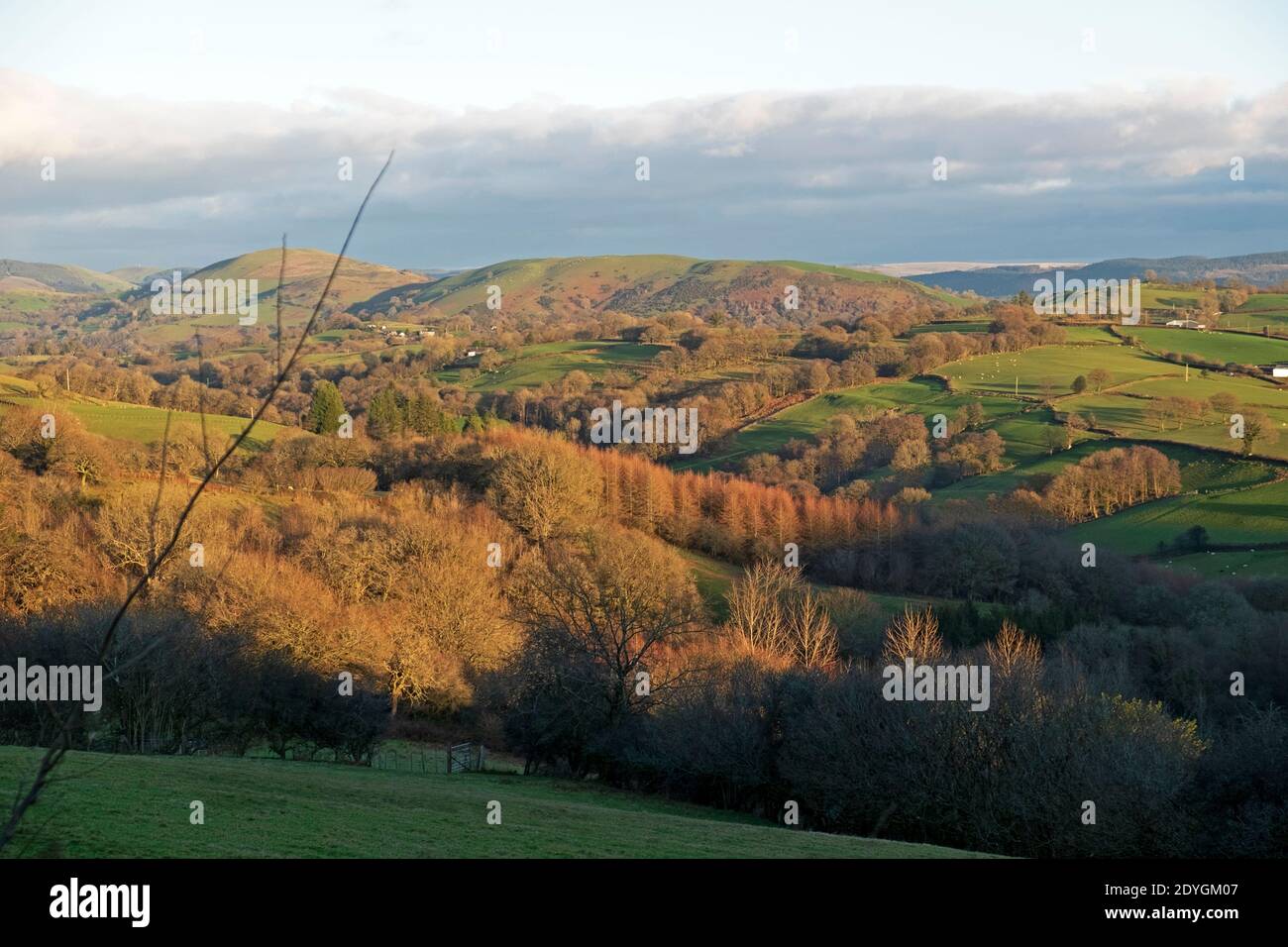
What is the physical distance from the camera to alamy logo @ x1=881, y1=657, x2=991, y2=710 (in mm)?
28984

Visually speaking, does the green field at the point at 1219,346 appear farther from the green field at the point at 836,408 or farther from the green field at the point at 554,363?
the green field at the point at 554,363

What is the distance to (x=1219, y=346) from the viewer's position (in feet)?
364

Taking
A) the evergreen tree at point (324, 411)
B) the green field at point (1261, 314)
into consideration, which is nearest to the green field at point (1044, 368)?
the green field at point (1261, 314)

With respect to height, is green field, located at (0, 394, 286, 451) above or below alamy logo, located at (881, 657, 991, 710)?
above

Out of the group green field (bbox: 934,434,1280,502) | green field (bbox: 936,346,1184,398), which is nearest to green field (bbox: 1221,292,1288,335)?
green field (bbox: 936,346,1184,398)

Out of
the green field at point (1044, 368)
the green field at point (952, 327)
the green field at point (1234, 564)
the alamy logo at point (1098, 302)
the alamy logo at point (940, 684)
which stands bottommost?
the green field at point (1234, 564)

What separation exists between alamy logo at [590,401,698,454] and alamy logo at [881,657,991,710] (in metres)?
64.6

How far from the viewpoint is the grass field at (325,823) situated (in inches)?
495

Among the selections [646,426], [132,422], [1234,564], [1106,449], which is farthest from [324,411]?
[1234,564]

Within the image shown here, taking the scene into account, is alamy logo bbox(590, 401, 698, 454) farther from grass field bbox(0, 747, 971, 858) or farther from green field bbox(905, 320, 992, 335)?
grass field bbox(0, 747, 971, 858)

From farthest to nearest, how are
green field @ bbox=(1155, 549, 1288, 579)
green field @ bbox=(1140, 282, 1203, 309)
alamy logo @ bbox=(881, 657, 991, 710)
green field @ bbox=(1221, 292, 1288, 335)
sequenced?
1. green field @ bbox=(1140, 282, 1203, 309)
2. green field @ bbox=(1221, 292, 1288, 335)
3. green field @ bbox=(1155, 549, 1288, 579)
4. alamy logo @ bbox=(881, 657, 991, 710)
